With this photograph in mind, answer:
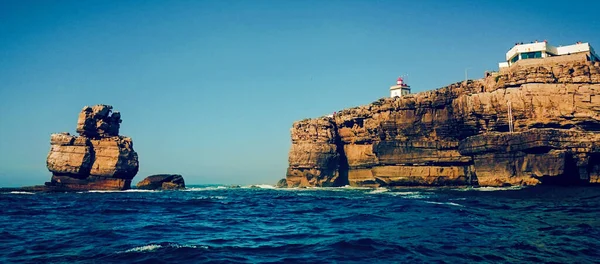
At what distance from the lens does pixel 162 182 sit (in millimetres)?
82188

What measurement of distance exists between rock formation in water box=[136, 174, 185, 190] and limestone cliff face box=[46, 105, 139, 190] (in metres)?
7.60

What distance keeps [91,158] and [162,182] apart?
16.5m

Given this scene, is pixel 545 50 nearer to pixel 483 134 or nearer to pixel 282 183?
pixel 483 134

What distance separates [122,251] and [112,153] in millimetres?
62854

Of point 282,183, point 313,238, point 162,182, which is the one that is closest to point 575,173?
point 313,238

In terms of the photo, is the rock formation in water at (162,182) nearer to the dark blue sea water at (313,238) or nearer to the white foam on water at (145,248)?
the dark blue sea water at (313,238)

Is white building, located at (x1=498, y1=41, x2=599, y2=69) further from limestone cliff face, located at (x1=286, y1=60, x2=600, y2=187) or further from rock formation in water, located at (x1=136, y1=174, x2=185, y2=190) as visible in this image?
rock formation in water, located at (x1=136, y1=174, x2=185, y2=190)

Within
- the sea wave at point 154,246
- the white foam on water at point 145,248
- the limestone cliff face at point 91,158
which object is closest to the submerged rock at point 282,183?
the limestone cliff face at point 91,158

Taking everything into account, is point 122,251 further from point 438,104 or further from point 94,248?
point 438,104

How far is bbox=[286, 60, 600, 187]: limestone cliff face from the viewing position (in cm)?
4928

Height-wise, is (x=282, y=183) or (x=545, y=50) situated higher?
(x=545, y=50)

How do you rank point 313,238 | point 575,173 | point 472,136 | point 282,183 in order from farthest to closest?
1. point 282,183
2. point 472,136
3. point 575,173
4. point 313,238

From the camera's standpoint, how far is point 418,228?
17.9m

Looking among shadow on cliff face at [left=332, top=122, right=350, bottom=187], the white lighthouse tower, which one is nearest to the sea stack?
shadow on cliff face at [left=332, top=122, right=350, bottom=187]
